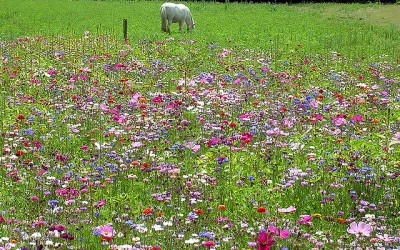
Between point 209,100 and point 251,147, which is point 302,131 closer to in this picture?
point 251,147

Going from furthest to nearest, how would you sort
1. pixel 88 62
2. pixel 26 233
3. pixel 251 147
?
pixel 88 62
pixel 251 147
pixel 26 233

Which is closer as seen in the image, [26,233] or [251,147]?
[26,233]

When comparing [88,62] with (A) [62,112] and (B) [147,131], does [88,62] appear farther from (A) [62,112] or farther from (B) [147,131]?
(B) [147,131]

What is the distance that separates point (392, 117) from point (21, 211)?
6286 mm

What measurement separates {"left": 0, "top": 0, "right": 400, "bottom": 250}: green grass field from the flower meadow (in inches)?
1.0

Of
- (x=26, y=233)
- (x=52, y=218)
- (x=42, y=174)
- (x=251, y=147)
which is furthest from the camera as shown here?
(x=251, y=147)

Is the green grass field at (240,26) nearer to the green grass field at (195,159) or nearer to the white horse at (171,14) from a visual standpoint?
the white horse at (171,14)

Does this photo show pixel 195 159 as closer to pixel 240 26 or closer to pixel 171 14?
pixel 171 14

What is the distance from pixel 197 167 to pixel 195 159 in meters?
0.47

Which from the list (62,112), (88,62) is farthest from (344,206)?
(88,62)

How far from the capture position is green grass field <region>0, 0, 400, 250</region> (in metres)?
5.52

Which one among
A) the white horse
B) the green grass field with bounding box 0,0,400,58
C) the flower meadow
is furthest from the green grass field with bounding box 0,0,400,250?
the white horse

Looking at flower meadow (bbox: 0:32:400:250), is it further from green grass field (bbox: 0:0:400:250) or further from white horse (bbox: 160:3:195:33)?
white horse (bbox: 160:3:195:33)

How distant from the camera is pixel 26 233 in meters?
5.26
